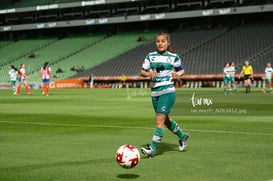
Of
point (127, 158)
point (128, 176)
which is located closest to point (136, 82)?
point (127, 158)

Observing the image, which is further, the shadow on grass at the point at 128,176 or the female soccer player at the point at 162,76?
the female soccer player at the point at 162,76

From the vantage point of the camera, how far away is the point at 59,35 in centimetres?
8462

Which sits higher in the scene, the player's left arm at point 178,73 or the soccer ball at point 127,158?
the player's left arm at point 178,73

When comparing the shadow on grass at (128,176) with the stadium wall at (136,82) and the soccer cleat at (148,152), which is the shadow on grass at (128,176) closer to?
the soccer cleat at (148,152)

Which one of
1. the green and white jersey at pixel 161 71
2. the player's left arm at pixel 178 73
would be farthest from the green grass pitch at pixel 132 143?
the player's left arm at pixel 178 73

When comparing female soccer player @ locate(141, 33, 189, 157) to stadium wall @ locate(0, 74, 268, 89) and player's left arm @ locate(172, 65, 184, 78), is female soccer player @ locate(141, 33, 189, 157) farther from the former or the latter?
stadium wall @ locate(0, 74, 268, 89)

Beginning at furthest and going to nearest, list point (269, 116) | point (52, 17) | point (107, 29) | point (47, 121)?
1. point (52, 17)
2. point (107, 29)
3. point (269, 116)
4. point (47, 121)

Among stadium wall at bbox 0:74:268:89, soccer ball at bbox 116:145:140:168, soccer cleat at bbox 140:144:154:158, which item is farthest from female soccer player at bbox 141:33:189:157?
stadium wall at bbox 0:74:268:89

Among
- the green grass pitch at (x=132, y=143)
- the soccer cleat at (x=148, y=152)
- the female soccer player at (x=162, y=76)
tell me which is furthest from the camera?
the female soccer player at (x=162, y=76)

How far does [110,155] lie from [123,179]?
7.19ft

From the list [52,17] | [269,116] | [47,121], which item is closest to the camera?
[47,121]

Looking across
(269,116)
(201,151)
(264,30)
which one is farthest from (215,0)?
(201,151)

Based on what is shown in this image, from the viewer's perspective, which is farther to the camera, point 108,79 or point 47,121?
point 108,79

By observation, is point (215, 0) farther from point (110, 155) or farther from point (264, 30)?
point (110, 155)
